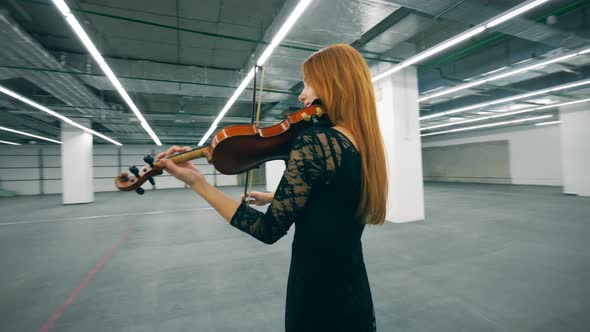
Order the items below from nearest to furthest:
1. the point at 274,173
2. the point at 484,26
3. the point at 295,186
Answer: the point at 295,186 → the point at 484,26 → the point at 274,173

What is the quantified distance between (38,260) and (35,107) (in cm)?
581

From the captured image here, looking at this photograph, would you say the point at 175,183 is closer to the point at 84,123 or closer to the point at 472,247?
the point at 84,123

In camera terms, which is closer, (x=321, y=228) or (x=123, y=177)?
(x=321, y=228)

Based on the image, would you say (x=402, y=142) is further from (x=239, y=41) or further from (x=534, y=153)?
(x=534, y=153)

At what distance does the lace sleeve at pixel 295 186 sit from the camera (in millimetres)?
611

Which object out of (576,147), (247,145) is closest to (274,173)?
(576,147)

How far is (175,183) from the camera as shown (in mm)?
19109

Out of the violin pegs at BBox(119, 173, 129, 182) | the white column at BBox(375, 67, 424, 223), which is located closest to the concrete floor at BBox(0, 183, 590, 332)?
the white column at BBox(375, 67, 424, 223)

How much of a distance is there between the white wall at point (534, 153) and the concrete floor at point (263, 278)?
996 cm

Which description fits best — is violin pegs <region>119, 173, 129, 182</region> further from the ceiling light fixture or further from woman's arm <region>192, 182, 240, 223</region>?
the ceiling light fixture

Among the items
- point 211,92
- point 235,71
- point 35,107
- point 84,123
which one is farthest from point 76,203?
point 235,71

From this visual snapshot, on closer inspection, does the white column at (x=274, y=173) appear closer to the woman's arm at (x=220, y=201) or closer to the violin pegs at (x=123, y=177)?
the violin pegs at (x=123, y=177)

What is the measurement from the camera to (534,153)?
13352 mm

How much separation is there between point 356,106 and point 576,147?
13.0 meters
